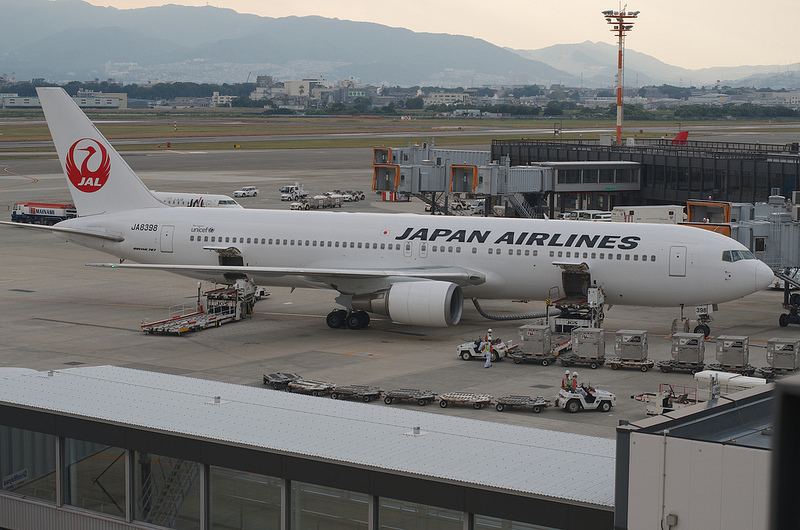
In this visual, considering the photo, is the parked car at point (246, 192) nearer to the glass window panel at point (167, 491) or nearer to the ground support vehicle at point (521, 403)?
the ground support vehicle at point (521, 403)

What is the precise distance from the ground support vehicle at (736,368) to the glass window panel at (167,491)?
2071cm

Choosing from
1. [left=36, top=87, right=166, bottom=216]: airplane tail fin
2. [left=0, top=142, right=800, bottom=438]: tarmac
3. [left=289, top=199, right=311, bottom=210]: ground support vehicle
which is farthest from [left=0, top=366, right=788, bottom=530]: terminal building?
[left=289, top=199, right=311, bottom=210]: ground support vehicle

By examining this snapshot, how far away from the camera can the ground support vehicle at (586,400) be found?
27.0 metres

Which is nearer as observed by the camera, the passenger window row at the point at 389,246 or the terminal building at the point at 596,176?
the passenger window row at the point at 389,246

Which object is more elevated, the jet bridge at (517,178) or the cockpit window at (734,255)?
the jet bridge at (517,178)

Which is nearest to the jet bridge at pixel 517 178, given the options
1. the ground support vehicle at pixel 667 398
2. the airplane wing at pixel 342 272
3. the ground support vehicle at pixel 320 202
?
the ground support vehicle at pixel 320 202

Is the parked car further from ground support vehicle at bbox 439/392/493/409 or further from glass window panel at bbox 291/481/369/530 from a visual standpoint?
glass window panel at bbox 291/481/369/530

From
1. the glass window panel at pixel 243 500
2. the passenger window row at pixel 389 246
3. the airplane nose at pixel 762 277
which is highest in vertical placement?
the passenger window row at pixel 389 246

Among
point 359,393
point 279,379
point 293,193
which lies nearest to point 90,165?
point 279,379

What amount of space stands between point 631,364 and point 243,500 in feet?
65.2

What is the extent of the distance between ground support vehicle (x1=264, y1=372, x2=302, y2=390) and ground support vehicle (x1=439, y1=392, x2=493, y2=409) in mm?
5036

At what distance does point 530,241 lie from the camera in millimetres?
38656

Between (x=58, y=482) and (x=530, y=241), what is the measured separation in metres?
25.2

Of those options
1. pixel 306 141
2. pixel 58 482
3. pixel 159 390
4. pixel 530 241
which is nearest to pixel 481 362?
pixel 530 241
